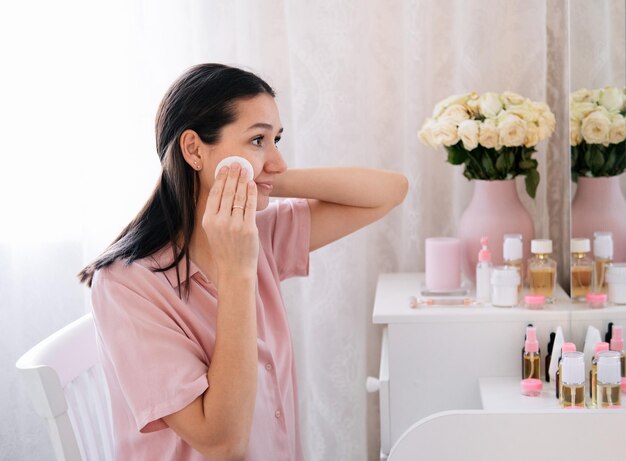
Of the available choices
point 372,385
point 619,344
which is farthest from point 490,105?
point 372,385

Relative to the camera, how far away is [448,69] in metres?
1.97

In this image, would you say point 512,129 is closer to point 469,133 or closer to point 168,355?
point 469,133

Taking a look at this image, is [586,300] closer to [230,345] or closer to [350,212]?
[350,212]

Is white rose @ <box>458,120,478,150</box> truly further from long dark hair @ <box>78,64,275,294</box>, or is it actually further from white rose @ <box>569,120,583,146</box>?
long dark hair @ <box>78,64,275,294</box>

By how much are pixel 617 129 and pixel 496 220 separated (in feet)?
1.53

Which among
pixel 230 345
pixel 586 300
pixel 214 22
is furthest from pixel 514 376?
pixel 214 22

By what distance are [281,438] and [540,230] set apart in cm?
96

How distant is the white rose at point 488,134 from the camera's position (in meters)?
1.69

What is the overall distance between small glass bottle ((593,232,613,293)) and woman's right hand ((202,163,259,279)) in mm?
658

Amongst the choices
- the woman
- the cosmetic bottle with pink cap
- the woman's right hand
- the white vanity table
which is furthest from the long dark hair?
the cosmetic bottle with pink cap

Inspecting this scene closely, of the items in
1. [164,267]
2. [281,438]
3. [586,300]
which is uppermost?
[164,267]

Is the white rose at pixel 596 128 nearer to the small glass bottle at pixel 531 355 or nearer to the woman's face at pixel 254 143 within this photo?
the small glass bottle at pixel 531 355

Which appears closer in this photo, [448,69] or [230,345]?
[230,345]

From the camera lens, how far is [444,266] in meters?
1.75
